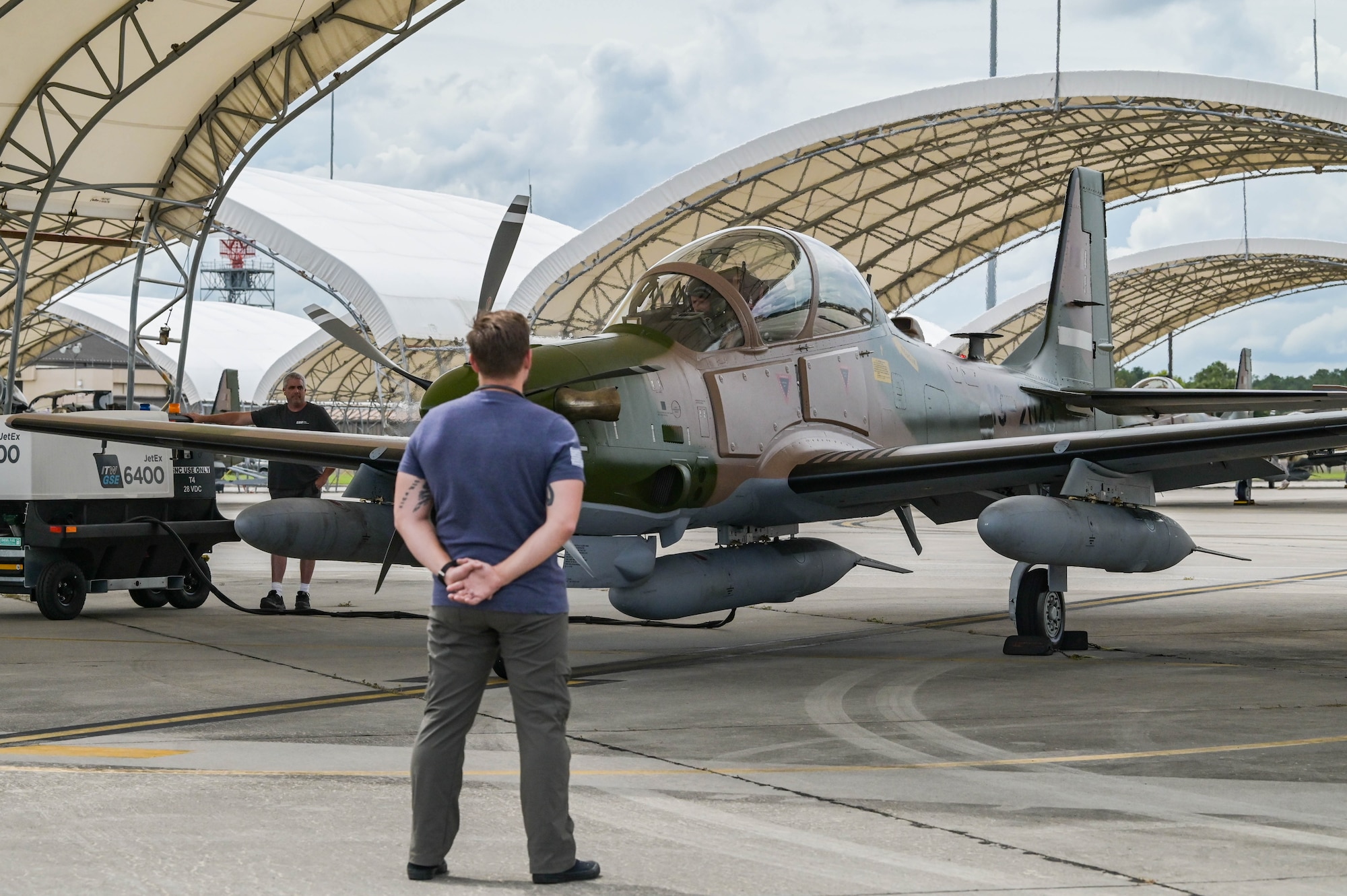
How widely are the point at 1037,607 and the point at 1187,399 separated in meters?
3.47

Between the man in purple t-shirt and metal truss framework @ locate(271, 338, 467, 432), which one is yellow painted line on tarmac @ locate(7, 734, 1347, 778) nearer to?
the man in purple t-shirt

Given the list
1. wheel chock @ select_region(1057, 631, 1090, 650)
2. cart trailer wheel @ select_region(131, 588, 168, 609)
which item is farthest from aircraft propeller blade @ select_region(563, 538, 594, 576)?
cart trailer wheel @ select_region(131, 588, 168, 609)

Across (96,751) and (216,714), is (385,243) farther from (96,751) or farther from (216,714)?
(96,751)

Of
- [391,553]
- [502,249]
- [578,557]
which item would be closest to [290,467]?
[502,249]

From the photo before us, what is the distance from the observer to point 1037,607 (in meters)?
10.1

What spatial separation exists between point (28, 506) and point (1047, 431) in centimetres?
1007

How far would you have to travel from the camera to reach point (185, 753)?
612cm

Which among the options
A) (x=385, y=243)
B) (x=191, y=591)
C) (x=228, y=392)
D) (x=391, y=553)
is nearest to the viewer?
(x=391, y=553)

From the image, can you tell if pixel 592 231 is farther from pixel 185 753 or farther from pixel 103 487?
pixel 185 753

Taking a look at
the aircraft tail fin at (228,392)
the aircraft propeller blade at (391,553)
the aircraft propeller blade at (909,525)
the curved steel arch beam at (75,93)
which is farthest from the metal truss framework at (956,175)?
the aircraft propeller blade at (391,553)

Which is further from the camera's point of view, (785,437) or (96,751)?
(785,437)

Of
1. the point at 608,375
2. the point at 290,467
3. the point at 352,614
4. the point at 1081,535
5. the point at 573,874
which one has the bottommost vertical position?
the point at 573,874

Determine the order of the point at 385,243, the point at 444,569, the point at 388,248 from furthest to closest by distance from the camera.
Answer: the point at 385,243, the point at 388,248, the point at 444,569

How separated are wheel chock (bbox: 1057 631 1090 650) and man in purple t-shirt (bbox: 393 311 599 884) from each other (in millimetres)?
6899
